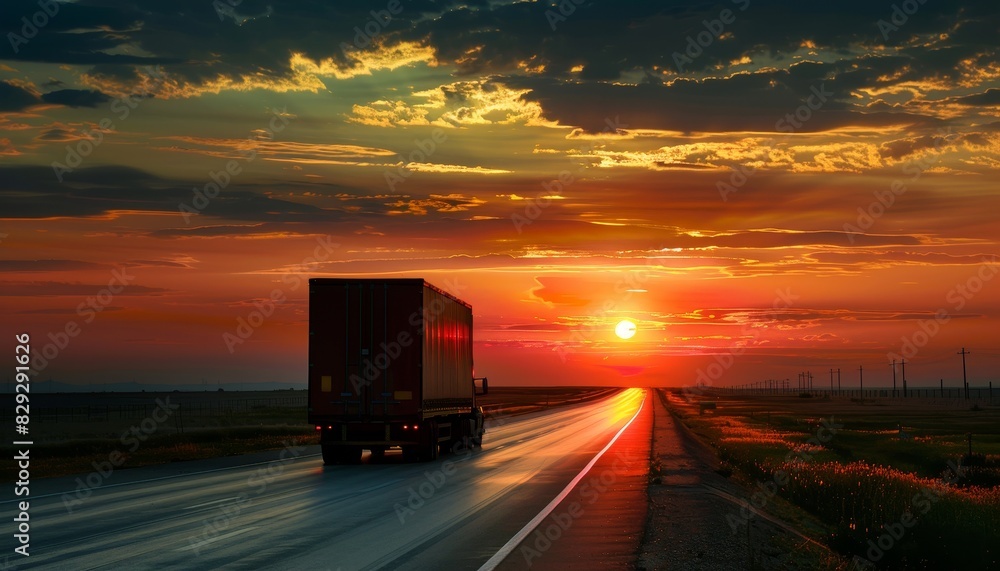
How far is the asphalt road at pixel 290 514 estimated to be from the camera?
1169 centimetres

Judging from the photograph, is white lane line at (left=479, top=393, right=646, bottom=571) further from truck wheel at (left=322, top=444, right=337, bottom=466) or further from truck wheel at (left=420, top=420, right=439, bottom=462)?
truck wheel at (left=322, top=444, right=337, bottom=466)

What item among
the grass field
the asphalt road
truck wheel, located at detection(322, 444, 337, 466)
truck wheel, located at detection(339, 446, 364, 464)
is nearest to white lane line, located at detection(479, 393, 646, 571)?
the asphalt road

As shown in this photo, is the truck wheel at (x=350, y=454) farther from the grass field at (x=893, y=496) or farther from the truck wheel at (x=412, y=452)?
the grass field at (x=893, y=496)

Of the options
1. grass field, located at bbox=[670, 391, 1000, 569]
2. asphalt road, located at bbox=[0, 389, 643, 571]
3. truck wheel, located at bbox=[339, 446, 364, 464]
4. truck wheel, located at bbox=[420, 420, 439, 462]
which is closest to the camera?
asphalt road, located at bbox=[0, 389, 643, 571]

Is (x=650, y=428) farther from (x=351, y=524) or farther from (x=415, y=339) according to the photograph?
(x=351, y=524)

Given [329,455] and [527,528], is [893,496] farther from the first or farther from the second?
[329,455]

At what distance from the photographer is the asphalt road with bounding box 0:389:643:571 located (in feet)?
38.3

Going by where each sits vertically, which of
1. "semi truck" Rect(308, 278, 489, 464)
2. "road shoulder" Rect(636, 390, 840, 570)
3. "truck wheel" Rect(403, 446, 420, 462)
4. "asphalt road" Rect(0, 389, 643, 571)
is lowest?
"road shoulder" Rect(636, 390, 840, 570)

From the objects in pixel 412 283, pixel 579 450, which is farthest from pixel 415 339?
pixel 579 450

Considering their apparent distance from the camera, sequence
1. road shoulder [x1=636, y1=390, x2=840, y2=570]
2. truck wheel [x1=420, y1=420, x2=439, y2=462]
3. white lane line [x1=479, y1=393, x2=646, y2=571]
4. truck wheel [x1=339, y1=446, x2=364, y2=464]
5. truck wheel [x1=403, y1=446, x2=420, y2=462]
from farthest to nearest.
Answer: truck wheel [x1=403, y1=446, x2=420, y2=462] → truck wheel [x1=420, y1=420, x2=439, y2=462] → truck wheel [x1=339, y1=446, x2=364, y2=464] → road shoulder [x1=636, y1=390, x2=840, y2=570] → white lane line [x1=479, y1=393, x2=646, y2=571]

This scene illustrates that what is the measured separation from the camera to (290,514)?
16.1 meters

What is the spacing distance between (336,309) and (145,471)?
6551 millimetres

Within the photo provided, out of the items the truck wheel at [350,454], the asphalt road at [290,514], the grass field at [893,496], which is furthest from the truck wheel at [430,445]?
the grass field at [893,496]

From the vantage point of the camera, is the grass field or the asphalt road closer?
the asphalt road
